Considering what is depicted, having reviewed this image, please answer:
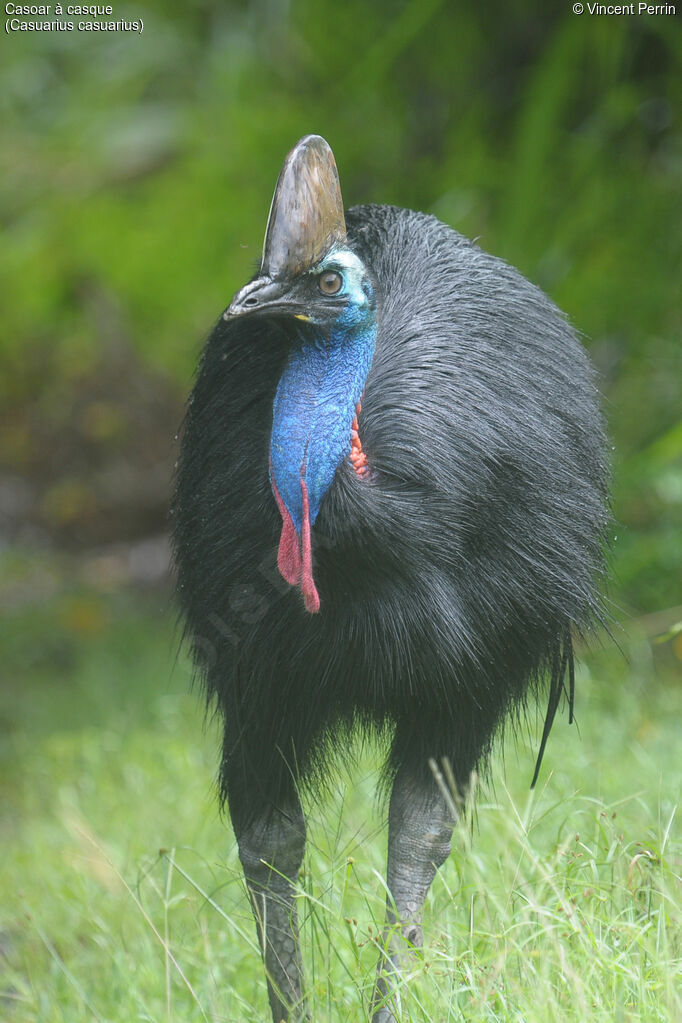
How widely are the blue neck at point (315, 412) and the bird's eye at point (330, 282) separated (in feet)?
0.18

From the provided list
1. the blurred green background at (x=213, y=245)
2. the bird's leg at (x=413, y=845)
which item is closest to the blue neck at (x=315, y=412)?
the bird's leg at (x=413, y=845)

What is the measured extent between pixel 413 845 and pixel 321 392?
781 mm

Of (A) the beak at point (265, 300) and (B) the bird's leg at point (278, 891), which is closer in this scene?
(A) the beak at point (265, 300)

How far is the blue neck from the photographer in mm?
2236

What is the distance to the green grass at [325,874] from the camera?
215 centimetres

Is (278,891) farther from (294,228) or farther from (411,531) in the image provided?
(294,228)

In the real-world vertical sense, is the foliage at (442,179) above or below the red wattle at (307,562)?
above

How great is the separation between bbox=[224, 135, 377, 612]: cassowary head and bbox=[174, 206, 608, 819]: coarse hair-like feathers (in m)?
0.04

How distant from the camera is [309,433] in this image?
2242 mm

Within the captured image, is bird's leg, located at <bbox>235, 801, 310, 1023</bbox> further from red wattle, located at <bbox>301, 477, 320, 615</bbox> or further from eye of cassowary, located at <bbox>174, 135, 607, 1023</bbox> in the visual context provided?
red wattle, located at <bbox>301, 477, 320, 615</bbox>

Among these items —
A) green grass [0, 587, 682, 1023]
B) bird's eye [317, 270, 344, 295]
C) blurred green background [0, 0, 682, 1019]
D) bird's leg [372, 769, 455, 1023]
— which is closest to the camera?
green grass [0, 587, 682, 1023]

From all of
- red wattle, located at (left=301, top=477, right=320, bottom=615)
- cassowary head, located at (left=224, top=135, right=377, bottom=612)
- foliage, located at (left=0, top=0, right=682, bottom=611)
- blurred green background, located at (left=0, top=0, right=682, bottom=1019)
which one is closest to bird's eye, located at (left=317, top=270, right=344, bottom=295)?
cassowary head, located at (left=224, top=135, right=377, bottom=612)

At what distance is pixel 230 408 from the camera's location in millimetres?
2506

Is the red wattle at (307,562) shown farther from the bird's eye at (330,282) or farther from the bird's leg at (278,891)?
the bird's leg at (278,891)
